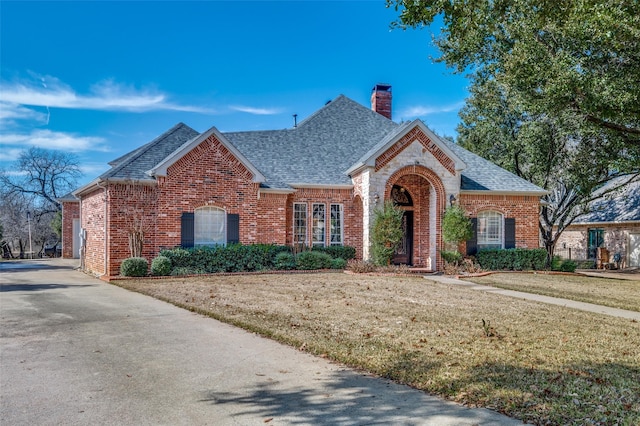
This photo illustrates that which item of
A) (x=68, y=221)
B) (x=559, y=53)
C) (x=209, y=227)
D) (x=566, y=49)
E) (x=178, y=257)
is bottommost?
(x=178, y=257)

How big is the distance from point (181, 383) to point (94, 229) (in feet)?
52.5

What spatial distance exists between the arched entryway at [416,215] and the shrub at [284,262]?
5313 millimetres

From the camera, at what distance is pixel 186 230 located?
17.9 meters

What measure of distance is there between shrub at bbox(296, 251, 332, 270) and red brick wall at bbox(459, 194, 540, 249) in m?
6.72

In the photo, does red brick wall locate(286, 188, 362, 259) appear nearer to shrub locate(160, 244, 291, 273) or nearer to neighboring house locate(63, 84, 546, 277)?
neighboring house locate(63, 84, 546, 277)

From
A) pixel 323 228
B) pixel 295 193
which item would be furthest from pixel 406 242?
pixel 295 193

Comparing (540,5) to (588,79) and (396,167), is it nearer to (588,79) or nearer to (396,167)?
(588,79)

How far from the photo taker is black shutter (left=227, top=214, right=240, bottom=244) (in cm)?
1855

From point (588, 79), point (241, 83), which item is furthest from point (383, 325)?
point (241, 83)

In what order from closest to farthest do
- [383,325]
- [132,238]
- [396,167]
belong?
[383,325] < [132,238] < [396,167]

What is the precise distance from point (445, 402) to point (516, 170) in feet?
83.1

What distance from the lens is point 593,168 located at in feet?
71.6

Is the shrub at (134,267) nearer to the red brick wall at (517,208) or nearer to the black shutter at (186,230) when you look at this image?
the black shutter at (186,230)

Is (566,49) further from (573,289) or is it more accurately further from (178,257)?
(178,257)
